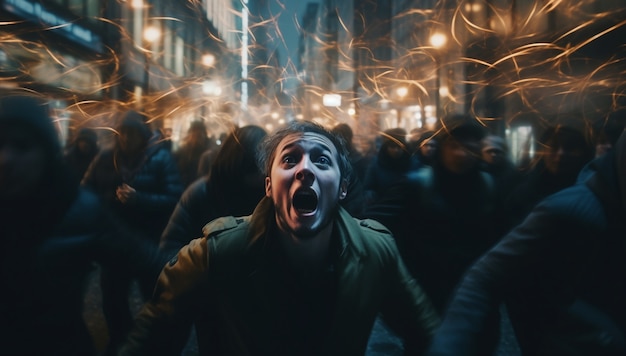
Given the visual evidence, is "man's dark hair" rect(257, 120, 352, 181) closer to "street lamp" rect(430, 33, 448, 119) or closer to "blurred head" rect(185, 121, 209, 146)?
"blurred head" rect(185, 121, 209, 146)

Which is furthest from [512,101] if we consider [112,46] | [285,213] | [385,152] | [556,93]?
[285,213]

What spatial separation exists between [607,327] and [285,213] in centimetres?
118

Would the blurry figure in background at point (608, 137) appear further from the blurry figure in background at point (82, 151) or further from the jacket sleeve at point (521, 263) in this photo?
the blurry figure in background at point (82, 151)

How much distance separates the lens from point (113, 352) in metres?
3.46

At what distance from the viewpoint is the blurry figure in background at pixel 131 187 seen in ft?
11.6

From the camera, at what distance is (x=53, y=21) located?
1170 centimetres

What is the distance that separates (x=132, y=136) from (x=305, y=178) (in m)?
2.57

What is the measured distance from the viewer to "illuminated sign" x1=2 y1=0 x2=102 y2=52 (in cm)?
973

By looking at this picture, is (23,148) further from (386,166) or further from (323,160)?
(386,166)

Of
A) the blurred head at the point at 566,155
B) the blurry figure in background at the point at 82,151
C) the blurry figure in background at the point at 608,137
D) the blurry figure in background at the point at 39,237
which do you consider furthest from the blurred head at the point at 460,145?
the blurry figure in background at the point at 82,151

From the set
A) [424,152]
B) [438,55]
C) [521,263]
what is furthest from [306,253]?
[438,55]

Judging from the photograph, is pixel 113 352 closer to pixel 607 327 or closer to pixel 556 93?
pixel 607 327

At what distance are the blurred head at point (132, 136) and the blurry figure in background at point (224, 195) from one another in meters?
A: 1.25

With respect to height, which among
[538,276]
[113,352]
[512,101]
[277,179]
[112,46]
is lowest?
[113,352]
